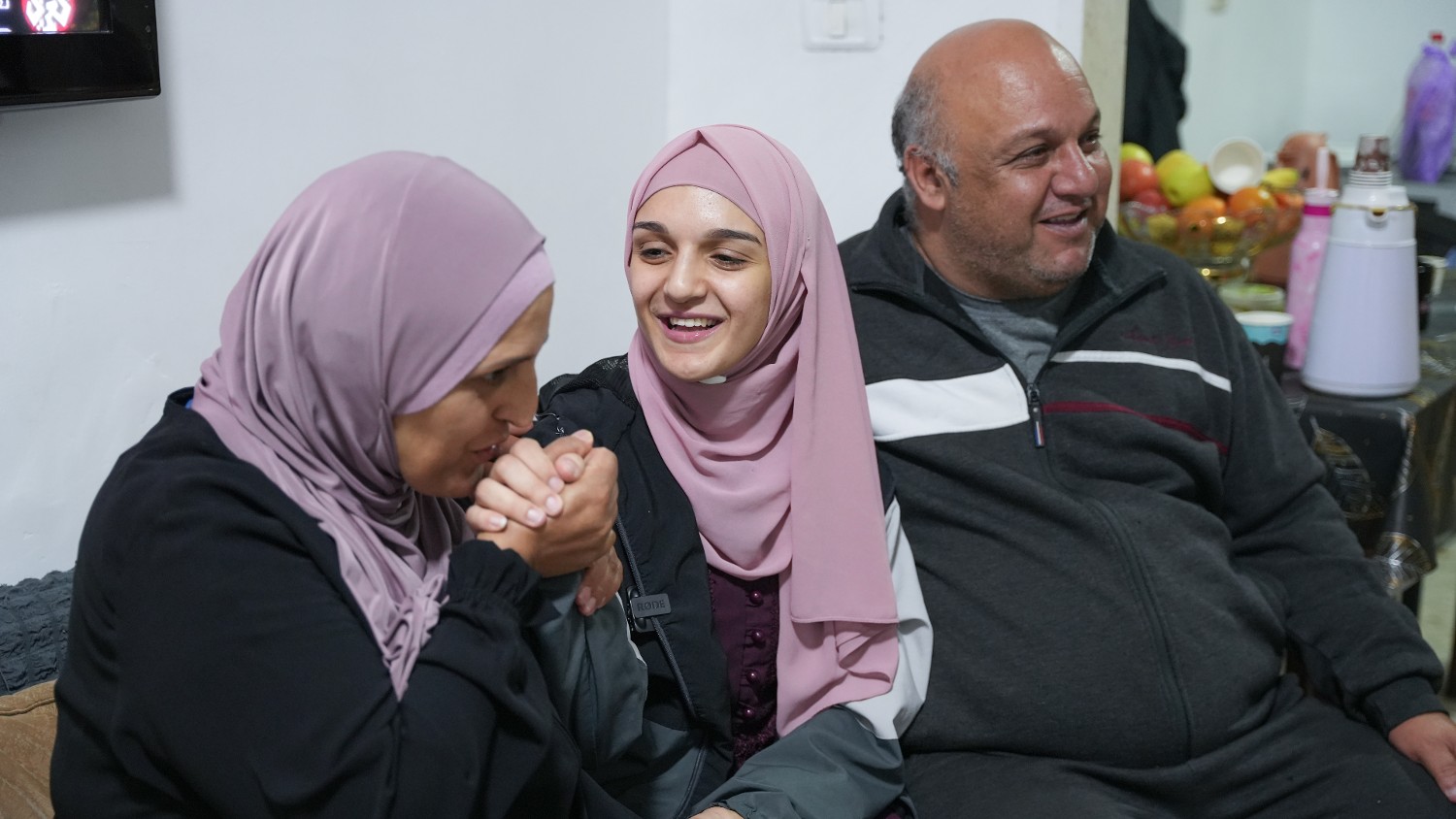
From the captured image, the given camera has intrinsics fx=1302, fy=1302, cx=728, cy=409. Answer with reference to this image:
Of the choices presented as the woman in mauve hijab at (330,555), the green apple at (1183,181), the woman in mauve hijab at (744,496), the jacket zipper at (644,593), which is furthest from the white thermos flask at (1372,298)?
the woman in mauve hijab at (330,555)

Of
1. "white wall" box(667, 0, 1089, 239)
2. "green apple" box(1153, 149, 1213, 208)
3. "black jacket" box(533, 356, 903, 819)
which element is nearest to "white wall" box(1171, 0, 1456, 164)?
"green apple" box(1153, 149, 1213, 208)

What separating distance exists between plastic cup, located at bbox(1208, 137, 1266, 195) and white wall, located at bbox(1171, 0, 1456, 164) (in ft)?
7.38

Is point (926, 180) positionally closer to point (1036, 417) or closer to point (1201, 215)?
point (1036, 417)

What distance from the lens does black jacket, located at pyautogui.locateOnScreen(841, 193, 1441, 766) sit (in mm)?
1688

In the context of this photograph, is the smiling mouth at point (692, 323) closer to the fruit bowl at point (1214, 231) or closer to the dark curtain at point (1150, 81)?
the fruit bowl at point (1214, 231)

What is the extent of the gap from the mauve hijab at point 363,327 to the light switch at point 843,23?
4.73 feet

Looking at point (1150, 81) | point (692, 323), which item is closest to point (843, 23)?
point (692, 323)

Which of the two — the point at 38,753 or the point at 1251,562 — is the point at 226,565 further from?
the point at 1251,562

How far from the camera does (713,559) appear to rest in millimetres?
1557

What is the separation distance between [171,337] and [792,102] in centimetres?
127

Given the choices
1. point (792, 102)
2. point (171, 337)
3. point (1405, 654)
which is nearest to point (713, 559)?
point (171, 337)

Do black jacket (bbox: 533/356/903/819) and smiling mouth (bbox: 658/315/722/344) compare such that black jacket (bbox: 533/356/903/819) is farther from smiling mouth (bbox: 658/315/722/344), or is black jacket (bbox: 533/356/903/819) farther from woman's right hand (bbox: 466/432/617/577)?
woman's right hand (bbox: 466/432/617/577)

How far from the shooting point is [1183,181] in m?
2.63

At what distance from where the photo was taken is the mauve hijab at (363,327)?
1.05 m
